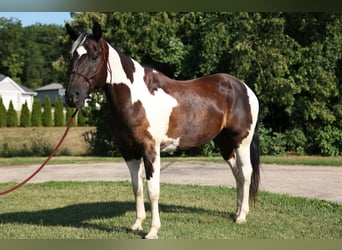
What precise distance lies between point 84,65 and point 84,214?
2637 millimetres

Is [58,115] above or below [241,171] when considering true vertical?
below

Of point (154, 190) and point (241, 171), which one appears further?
point (241, 171)

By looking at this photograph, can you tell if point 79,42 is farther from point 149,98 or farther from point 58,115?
point 58,115

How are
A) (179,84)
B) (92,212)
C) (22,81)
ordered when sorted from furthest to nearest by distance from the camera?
(22,81) < (92,212) < (179,84)

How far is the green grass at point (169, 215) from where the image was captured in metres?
4.81

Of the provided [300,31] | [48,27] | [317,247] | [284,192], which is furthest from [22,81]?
[317,247]

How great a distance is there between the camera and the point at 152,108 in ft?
14.8

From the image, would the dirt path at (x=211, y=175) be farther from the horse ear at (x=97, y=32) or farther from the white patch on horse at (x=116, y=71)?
the horse ear at (x=97, y=32)

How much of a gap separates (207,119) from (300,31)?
32.8 ft

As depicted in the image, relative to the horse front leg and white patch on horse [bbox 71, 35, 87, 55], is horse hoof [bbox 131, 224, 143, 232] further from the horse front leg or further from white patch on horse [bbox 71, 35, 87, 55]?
white patch on horse [bbox 71, 35, 87, 55]

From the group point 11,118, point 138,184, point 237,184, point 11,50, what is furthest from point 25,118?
point 11,50

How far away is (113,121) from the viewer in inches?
179

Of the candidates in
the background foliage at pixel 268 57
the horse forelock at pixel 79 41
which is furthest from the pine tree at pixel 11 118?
the horse forelock at pixel 79 41

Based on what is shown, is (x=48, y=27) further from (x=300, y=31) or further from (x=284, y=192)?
(x=284, y=192)
